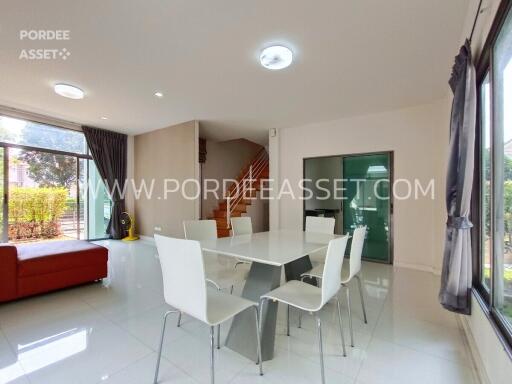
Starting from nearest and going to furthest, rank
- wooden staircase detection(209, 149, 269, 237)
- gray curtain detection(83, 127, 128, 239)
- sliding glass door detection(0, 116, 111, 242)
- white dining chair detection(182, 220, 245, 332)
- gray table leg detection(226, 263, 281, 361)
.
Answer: gray table leg detection(226, 263, 281, 361)
white dining chair detection(182, 220, 245, 332)
sliding glass door detection(0, 116, 111, 242)
gray curtain detection(83, 127, 128, 239)
wooden staircase detection(209, 149, 269, 237)

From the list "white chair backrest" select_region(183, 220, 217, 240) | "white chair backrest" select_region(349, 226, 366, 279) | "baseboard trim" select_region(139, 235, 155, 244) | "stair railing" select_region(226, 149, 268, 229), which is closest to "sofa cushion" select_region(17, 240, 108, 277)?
"white chair backrest" select_region(183, 220, 217, 240)

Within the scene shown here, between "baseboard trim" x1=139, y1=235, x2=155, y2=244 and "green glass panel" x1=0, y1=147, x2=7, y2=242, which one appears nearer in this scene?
"green glass panel" x1=0, y1=147, x2=7, y2=242

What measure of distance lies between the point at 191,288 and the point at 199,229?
55.9 inches

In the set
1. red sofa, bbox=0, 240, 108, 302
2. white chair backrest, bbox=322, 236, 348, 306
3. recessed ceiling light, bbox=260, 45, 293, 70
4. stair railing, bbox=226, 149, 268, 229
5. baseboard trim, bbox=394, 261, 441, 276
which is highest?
recessed ceiling light, bbox=260, 45, 293, 70

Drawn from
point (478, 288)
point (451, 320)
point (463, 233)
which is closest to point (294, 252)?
point (463, 233)

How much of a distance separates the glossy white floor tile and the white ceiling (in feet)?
8.61

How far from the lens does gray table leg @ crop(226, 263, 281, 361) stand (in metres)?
1.69

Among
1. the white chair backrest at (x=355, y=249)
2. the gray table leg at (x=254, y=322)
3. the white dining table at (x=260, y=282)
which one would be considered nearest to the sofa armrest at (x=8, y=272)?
the white dining table at (x=260, y=282)

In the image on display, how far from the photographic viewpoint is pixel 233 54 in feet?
8.18

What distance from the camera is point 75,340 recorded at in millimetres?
1902

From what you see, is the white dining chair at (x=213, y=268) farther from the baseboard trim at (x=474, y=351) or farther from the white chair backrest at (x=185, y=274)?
the baseboard trim at (x=474, y=351)

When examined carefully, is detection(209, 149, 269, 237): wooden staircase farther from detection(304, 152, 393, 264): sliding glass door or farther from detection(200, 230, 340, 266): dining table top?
detection(200, 230, 340, 266): dining table top

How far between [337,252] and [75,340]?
2.15 meters

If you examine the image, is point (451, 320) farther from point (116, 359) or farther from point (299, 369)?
point (116, 359)
